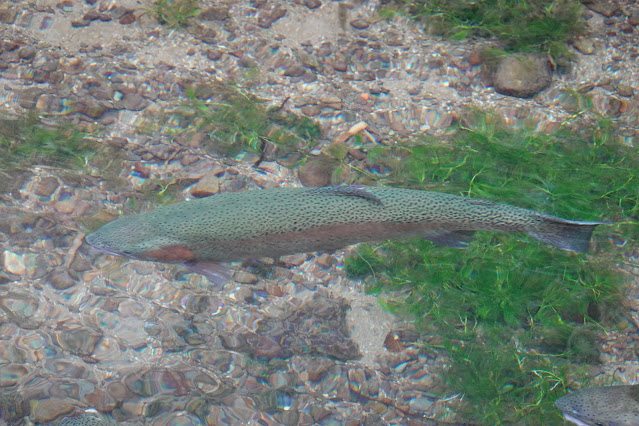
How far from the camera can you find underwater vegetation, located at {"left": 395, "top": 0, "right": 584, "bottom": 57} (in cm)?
645

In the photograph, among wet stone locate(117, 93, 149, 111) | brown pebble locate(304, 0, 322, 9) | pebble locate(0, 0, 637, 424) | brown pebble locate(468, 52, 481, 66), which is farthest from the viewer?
brown pebble locate(304, 0, 322, 9)

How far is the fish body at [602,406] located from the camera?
436 cm

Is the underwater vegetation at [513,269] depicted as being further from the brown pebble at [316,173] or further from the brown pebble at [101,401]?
the brown pebble at [101,401]

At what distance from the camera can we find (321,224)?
4.06m

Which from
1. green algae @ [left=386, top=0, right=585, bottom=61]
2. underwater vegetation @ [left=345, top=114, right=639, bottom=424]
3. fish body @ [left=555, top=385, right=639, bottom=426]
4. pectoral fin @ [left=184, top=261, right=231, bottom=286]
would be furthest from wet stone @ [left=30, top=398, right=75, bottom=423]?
green algae @ [left=386, top=0, right=585, bottom=61]

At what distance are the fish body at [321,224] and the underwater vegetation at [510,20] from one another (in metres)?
3.40

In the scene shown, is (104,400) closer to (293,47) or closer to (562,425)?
(562,425)

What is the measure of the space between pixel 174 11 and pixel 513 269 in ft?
17.6

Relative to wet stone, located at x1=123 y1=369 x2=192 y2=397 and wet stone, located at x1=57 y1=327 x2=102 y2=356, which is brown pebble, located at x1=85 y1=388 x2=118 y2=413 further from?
wet stone, located at x1=57 y1=327 x2=102 y2=356

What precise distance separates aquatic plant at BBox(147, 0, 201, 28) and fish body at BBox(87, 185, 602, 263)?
11.6 ft

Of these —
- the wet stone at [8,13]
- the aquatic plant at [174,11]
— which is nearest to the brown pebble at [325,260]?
the aquatic plant at [174,11]

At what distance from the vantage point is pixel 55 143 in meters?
5.69

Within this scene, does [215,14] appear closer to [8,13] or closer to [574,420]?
[8,13]

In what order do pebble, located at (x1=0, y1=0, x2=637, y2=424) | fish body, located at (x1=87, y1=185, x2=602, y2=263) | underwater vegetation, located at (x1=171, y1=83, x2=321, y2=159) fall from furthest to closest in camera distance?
underwater vegetation, located at (x1=171, y1=83, x2=321, y2=159) < pebble, located at (x1=0, y1=0, x2=637, y2=424) < fish body, located at (x1=87, y1=185, x2=602, y2=263)
